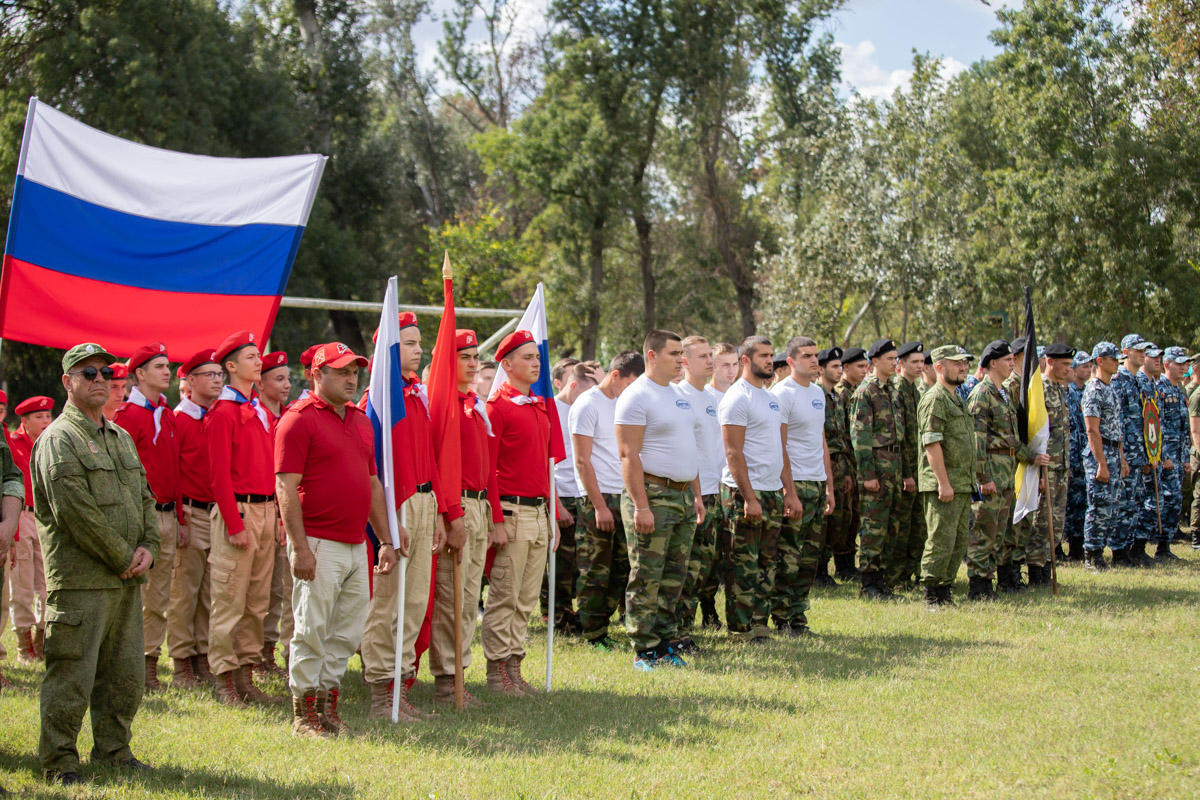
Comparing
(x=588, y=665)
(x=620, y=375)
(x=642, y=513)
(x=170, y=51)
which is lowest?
(x=588, y=665)

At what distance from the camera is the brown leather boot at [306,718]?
579cm

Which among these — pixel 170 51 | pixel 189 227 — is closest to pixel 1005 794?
pixel 189 227

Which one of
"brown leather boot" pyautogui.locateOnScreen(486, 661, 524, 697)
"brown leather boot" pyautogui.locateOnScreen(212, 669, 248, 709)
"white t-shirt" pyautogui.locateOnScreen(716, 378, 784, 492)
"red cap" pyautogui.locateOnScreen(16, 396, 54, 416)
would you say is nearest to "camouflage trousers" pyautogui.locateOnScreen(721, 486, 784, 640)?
"white t-shirt" pyautogui.locateOnScreen(716, 378, 784, 492)

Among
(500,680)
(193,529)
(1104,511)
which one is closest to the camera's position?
(500,680)

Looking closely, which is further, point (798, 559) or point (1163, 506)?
point (1163, 506)

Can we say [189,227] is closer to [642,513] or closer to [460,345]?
[460,345]

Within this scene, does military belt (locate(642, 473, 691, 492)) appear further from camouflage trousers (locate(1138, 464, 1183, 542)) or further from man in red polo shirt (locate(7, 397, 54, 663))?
camouflage trousers (locate(1138, 464, 1183, 542))

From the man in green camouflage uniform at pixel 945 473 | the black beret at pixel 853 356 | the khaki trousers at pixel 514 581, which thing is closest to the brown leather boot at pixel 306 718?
the khaki trousers at pixel 514 581

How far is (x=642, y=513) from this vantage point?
7.36 meters

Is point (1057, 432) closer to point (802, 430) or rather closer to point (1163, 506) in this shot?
point (1163, 506)

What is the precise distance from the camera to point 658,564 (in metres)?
7.50

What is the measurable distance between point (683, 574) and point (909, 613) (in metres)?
2.79

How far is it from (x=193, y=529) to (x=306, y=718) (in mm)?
2069

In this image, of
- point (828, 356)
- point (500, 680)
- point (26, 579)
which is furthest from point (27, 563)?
point (828, 356)
